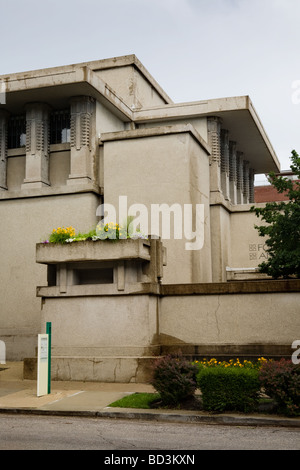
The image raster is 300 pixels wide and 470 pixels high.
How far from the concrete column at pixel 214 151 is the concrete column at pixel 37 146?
754cm

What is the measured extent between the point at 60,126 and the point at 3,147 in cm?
270

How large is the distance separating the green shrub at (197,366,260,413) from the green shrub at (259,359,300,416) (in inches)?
10.8

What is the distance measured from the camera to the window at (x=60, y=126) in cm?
2533

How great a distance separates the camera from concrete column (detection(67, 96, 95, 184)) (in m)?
23.9

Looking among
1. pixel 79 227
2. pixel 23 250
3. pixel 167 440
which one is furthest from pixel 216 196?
pixel 167 440

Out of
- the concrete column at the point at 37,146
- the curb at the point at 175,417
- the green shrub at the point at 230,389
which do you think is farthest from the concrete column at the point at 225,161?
the curb at the point at 175,417

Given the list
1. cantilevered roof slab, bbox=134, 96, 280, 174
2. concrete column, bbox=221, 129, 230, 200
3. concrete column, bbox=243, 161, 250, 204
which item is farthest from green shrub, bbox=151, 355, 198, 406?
concrete column, bbox=243, 161, 250, 204

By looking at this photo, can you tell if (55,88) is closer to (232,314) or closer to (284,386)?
(232,314)

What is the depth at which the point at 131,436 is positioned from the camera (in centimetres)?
998

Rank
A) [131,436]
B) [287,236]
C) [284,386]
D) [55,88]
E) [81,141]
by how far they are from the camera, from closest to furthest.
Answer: [131,436] → [284,386] → [287,236] → [55,88] → [81,141]

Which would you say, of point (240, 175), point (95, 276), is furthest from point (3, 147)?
point (240, 175)

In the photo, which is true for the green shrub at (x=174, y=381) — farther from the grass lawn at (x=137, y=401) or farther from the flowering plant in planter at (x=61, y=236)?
the flowering plant in planter at (x=61, y=236)

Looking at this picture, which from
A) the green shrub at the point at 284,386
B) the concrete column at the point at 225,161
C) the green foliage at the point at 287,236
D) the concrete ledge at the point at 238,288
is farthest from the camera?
the concrete column at the point at 225,161
